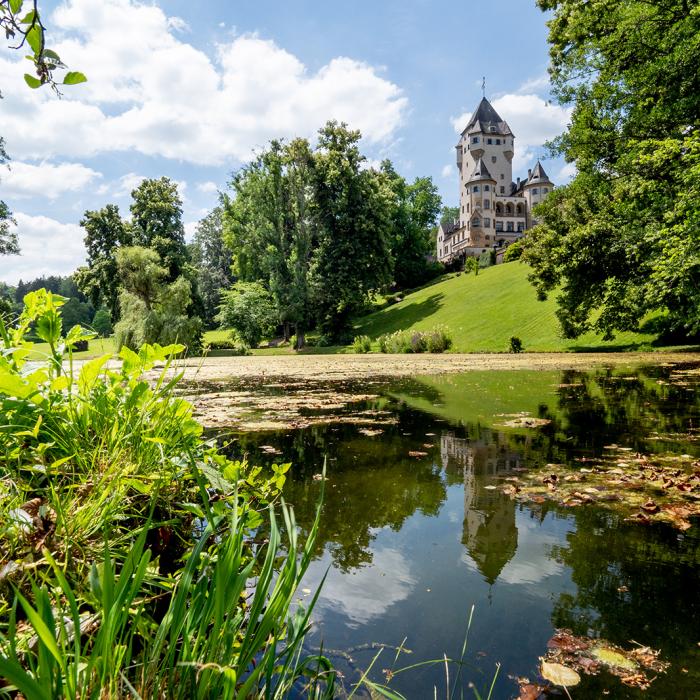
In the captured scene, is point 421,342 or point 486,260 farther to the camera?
point 486,260

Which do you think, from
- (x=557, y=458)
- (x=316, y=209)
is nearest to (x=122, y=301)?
(x=316, y=209)

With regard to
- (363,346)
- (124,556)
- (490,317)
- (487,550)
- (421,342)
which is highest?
(490,317)

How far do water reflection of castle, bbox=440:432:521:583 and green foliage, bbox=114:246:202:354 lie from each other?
25746 mm

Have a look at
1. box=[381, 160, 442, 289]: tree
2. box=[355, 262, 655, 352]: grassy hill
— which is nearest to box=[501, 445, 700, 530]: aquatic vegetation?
box=[355, 262, 655, 352]: grassy hill

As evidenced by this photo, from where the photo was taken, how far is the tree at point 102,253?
37594 millimetres

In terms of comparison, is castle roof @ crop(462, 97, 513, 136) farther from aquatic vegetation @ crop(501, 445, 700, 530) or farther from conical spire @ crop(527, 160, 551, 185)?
aquatic vegetation @ crop(501, 445, 700, 530)

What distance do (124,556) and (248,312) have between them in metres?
34.9

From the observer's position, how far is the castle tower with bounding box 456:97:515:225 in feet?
255

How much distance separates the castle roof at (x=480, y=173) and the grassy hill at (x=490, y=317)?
3566 cm

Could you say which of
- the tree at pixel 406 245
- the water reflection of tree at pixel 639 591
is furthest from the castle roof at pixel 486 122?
the water reflection of tree at pixel 639 591

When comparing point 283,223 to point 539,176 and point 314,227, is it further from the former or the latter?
point 539,176

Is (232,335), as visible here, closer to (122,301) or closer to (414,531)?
(122,301)

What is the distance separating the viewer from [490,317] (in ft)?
103

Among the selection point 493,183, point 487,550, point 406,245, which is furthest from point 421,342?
point 493,183
